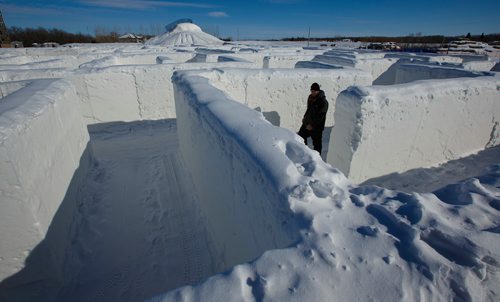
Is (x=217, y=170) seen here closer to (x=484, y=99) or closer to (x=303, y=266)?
(x=303, y=266)

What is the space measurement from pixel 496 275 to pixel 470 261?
10cm

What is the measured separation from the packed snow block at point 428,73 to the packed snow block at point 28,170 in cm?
805

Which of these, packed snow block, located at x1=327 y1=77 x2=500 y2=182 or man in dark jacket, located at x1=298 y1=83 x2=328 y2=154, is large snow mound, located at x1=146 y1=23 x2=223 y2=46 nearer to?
man in dark jacket, located at x1=298 y1=83 x2=328 y2=154

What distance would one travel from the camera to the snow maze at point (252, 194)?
1.21 m

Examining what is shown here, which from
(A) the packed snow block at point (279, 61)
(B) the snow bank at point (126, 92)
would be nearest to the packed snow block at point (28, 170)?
(B) the snow bank at point (126, 92)

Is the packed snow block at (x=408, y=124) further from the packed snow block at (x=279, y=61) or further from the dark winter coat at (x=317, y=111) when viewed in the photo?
the packed snow block at (x=279, y=61)

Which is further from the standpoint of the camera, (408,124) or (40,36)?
(40,36)

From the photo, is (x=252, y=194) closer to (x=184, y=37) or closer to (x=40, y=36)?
(x=184, y=37)

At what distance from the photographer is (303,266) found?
47.3 inches

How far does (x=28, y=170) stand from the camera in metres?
2.44

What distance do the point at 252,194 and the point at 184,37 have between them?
37739 mm

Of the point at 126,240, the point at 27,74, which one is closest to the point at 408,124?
the point at 126,240

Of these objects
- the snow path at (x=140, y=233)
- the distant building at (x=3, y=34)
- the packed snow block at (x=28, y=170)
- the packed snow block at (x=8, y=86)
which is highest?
the distant building at (x=3, y=34)

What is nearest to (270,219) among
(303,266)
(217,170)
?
(303,266)
